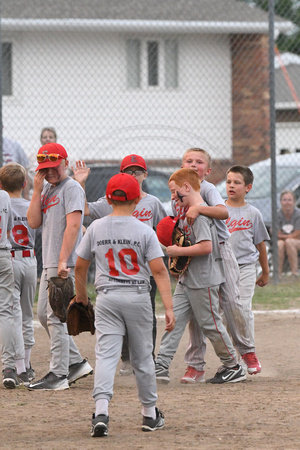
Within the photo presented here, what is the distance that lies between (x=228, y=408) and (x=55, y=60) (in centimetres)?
1440

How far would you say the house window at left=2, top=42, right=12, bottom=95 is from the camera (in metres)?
18.2

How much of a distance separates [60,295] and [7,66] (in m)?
14.0

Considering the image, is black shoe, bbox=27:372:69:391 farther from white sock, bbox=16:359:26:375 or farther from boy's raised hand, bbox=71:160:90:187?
boy's raised hand, bbox=71:160:90:187

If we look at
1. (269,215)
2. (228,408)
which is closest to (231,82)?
(269,215)

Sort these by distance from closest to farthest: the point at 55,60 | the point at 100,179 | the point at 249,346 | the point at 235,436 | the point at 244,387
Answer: the point at 235,436, the point at 244,387, the point at 249,346, the point at 100,179, the point at 55,60

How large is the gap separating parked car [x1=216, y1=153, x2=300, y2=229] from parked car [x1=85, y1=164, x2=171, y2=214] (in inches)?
35.8

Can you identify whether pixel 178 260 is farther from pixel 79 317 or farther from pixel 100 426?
pixel 100 426

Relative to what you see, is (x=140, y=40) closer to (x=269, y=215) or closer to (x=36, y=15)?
(x=36, y=15)

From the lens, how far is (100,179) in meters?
11.9

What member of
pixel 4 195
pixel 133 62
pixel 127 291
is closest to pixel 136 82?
pixel 133 62

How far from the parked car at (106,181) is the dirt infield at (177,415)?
17.5 feet

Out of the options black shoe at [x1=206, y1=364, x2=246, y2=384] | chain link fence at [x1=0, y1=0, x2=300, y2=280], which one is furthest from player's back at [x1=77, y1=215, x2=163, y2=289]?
chain link fence at [x1=0, y1=0, x2=300, y2=280]

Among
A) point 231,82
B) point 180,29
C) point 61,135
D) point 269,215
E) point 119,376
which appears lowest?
point 119,376

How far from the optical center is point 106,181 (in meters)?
11.9
